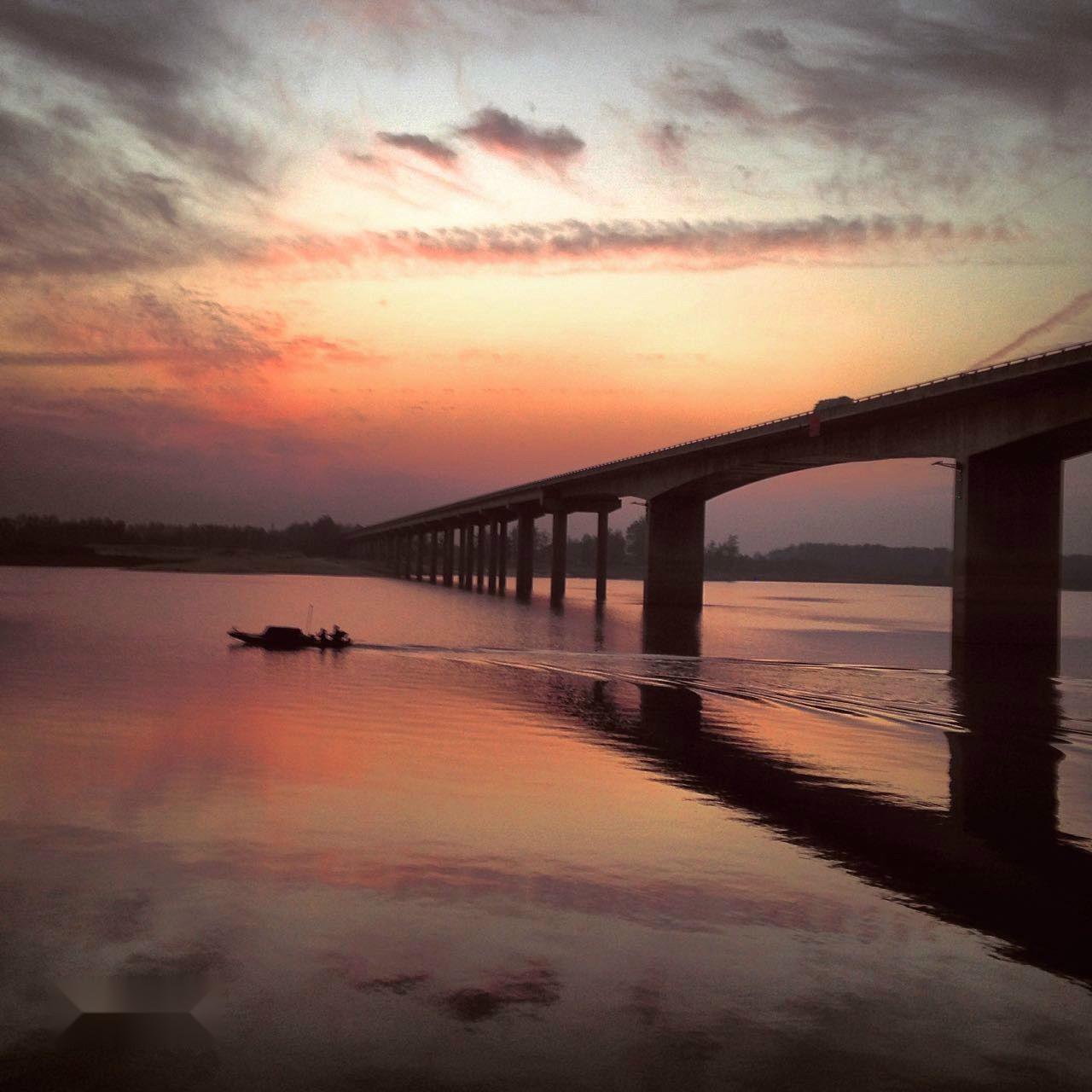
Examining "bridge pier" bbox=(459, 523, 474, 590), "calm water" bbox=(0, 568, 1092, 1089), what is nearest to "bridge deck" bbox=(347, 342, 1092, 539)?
"calm water" bbox=(0, 568, 1092, 1089)

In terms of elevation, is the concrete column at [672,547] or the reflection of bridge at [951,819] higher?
the concrete column at [672,547]

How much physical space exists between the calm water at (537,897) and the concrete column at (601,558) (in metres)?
93.2

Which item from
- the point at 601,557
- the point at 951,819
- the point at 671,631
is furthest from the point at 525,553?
the point at 951,819

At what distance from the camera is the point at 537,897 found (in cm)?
1270

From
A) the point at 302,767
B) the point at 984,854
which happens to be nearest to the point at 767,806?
the point at 984,854

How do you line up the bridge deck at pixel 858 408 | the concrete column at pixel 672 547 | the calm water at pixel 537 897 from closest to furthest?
the calm water at pixel 537 897 → the bridge deck at pixel 858 408 → the concrete column at pixel 672 547

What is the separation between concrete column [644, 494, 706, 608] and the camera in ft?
316

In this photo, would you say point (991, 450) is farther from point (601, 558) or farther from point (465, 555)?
point (465, 555)

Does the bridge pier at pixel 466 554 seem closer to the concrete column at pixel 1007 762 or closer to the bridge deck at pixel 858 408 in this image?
the bridge deck at pixel 858 408

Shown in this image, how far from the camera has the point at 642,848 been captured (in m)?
14.9

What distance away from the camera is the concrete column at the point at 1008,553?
180 ft

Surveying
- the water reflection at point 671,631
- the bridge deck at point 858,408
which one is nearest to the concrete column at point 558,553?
the bridge deck at point 858,408

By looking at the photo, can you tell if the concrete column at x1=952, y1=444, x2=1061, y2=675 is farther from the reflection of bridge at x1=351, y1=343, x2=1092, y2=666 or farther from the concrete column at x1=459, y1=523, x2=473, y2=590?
the concrete column at x1=459, y1=523, x2=473, y2=590

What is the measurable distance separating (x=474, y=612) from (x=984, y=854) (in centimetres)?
7709
